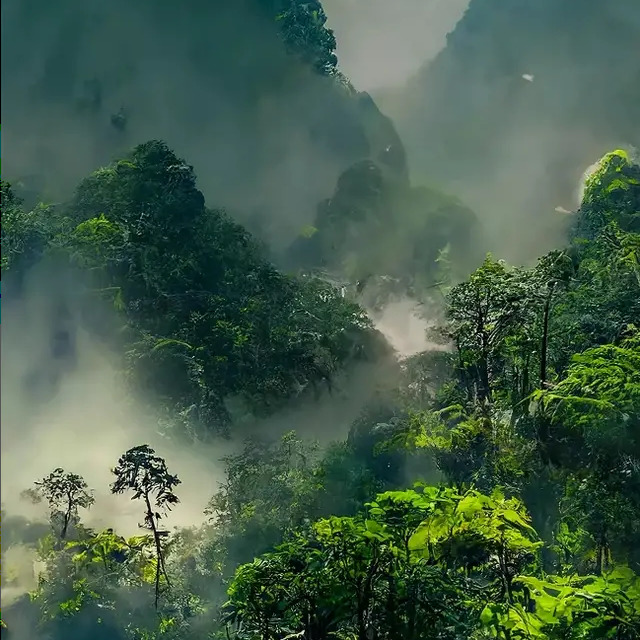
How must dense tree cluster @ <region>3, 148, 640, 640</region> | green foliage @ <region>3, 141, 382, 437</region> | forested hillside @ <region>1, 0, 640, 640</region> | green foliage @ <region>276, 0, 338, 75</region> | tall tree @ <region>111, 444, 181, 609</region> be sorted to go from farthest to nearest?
green foliage @ <region>276, 0, 338, 75</region>, green foliage @ <region>3, 141, 382, 437</region>, tall tree @ <region>111, 444, 181, 609</region>, forested hillside @ <region>1, 0, 640, 640</region>, dense tree cluster @ <region>3, 148, 640, 640</region>

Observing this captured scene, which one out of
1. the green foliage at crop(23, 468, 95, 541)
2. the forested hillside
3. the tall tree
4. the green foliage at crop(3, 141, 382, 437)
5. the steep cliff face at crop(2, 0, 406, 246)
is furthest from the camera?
the steep cliff face at crop(2, 0, 406, 246)

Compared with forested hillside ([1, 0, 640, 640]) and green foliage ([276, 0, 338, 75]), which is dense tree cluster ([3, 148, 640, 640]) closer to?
forested hillside ([1, 0, 640, 640])

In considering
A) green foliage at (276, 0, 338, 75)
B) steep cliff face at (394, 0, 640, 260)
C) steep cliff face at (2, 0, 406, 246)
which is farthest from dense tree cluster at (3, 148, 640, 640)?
green foliage at (276, 0, 338, 75)

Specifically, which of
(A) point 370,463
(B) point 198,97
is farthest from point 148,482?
(B) point 198,97

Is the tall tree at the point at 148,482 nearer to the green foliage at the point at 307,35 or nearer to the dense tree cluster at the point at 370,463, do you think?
the dense tree cluster at the point at 370,463

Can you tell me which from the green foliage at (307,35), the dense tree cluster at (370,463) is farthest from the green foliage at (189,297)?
the green foliage at (307,35)

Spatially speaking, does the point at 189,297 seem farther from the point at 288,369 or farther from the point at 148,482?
the point at 148,482
